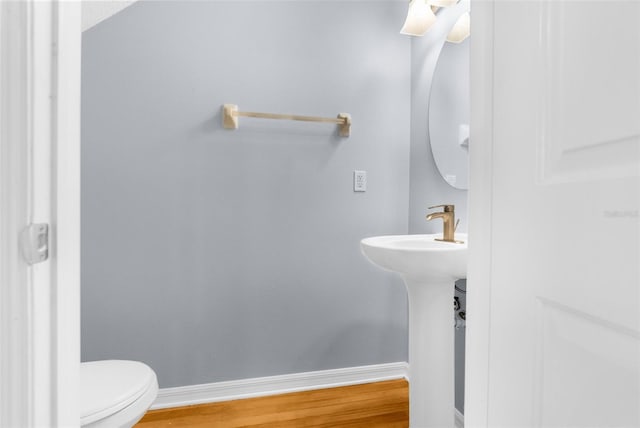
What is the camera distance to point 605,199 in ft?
1.44

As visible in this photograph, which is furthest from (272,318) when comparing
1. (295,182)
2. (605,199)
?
(605,199)

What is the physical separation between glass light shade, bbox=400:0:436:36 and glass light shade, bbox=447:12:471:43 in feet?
0.43

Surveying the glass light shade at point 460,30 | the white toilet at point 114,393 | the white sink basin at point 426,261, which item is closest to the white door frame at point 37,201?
the white toilet at point 114,393

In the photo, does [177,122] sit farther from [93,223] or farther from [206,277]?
[206,277]

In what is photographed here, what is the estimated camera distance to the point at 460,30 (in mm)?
1544

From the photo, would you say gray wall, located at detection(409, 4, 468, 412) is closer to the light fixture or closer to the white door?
the light fixture

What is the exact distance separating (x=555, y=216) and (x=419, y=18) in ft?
4.82

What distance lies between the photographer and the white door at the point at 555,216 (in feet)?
1.40

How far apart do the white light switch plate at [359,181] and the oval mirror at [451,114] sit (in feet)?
1.19

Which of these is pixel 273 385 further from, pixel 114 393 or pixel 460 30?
pixel 460 30

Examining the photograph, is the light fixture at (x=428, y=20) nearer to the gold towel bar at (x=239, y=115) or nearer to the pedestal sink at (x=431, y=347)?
the gold towel bar at (x=239, y=115)

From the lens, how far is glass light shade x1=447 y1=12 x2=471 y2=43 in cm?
151

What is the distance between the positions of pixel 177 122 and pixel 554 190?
1.57 m

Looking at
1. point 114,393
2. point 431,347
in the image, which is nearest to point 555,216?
point 431,347
